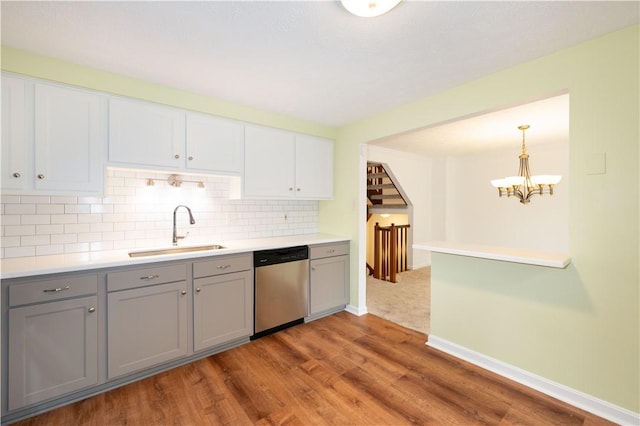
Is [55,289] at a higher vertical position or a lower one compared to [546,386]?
higher

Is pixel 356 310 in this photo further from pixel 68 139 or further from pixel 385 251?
pixel 68 139

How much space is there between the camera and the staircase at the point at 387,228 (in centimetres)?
524

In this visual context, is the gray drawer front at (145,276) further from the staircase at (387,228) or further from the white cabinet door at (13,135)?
the staircase at (387,228)

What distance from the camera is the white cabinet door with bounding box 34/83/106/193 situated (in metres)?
2.02

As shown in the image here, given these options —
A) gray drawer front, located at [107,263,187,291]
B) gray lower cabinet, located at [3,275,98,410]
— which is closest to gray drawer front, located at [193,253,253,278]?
gray drawer front, located at [107,263,187,291]

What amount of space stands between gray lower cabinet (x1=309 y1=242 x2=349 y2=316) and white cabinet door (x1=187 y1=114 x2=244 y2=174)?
126cm

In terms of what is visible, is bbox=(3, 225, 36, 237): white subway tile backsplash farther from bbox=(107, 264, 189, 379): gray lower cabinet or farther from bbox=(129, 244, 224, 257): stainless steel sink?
bbox=(107, 264, 189, 379): gray lower cabinet

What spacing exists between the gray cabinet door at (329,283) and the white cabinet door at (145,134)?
177cm

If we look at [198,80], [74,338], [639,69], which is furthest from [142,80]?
[639,69]

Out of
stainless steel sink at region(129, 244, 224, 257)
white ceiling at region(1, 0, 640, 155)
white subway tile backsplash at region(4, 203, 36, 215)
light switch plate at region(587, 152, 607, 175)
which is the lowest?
stainless steel sink at region(129, 244, 224, 257)

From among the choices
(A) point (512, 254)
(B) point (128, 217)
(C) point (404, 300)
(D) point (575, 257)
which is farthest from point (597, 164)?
(B) point (128, 217)

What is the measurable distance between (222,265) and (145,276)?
1.91 feet

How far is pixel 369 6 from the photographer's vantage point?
1437mm

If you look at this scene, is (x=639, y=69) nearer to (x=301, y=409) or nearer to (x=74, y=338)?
(x=301, y=409)
